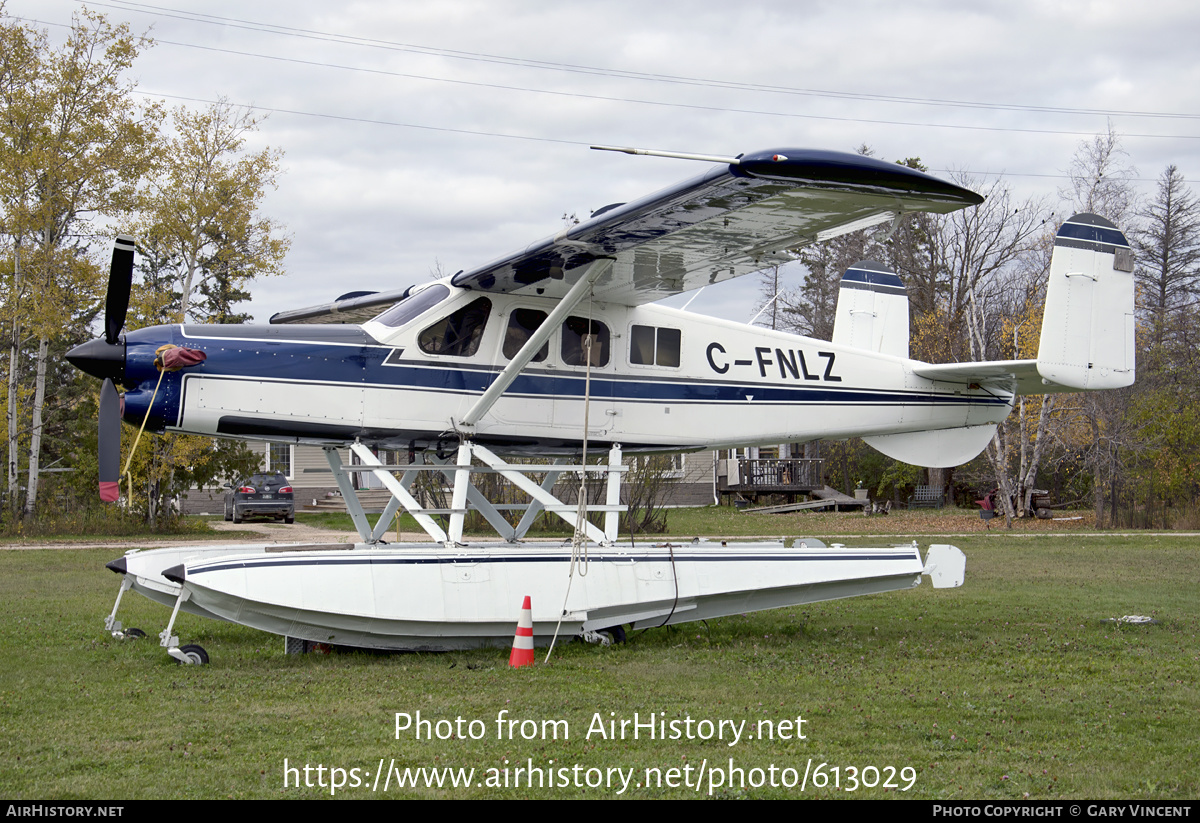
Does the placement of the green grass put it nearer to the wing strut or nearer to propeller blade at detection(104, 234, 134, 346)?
the wing strut

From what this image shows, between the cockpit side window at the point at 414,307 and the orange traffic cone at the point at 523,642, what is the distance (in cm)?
296

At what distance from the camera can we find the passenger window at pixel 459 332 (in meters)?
9.35

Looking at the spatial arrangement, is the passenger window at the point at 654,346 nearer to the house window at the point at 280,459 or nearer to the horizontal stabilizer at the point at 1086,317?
the horizontal stabilizer at the point at 1086,317

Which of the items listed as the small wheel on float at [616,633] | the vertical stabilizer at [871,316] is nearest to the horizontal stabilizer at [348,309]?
the small wheel on float at [616,633]

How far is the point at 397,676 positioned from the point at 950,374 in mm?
6885

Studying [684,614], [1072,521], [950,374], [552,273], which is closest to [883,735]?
[684,614]

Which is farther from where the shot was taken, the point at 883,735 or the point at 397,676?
the point at 397,676

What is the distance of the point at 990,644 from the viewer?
9.11m

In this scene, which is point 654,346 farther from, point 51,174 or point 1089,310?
point 51,174

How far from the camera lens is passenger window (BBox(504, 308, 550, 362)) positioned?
9680 millimetres

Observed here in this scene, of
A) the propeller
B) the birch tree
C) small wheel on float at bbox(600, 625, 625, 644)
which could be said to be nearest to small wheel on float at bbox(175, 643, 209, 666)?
the propeller

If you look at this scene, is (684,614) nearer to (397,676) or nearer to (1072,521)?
(397,676)
